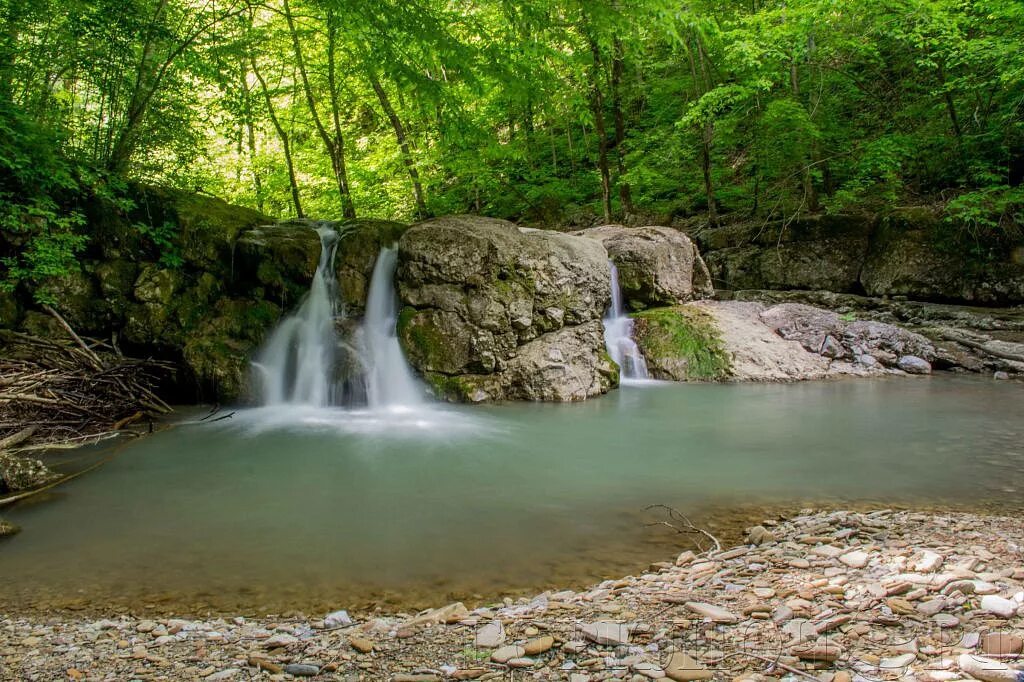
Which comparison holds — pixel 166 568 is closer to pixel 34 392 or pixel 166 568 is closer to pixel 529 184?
pixel 34 392

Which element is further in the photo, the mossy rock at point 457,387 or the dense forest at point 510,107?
the mossy rock at point 457,387

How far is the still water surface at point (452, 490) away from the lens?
127 inches

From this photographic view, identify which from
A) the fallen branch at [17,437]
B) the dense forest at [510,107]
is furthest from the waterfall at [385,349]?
the fallen branch at [17,437]

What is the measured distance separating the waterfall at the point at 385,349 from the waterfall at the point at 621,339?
3495 mm

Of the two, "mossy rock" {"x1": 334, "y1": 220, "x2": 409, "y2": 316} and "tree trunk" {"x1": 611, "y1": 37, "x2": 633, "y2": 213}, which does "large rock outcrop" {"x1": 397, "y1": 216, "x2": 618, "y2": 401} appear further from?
"tree trunk" {"x1": 611, "y1": 37, "x2": 633, "y2": 213}

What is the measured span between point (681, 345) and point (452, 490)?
6.71 meters

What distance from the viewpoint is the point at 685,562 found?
320 cm

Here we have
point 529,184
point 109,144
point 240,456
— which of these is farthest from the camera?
point 529,184

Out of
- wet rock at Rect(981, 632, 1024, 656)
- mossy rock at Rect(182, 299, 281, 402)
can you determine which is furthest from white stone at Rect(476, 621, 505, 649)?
mossy rock at Rect(182, 299, 281, 402)

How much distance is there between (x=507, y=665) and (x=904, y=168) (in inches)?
636

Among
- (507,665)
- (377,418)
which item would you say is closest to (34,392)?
(377,418)

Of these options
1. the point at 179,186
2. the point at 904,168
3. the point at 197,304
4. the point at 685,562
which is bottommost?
the point at 685,562

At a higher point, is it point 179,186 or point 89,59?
point 89,59

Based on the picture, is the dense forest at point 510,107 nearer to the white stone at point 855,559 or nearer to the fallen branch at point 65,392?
the fallen branch at point 65,392
